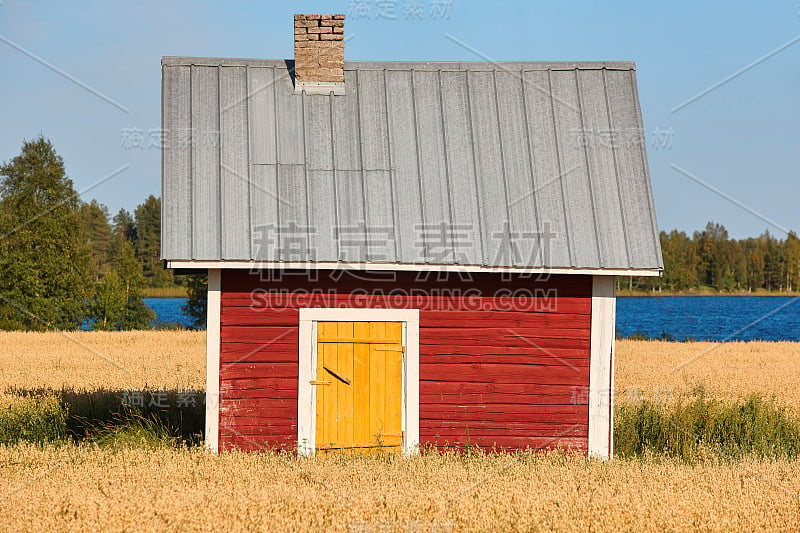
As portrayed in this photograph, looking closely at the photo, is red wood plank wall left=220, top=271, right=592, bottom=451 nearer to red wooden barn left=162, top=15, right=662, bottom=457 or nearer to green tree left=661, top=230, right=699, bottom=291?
red wooden barn left=162, top=15, right=662, bottom=457

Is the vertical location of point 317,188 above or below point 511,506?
above

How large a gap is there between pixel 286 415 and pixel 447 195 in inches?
152

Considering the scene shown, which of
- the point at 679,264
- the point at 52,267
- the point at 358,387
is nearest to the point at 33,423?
the point at 358,387

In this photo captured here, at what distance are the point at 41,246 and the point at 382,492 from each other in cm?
4030

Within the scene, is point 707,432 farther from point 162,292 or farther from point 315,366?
point 162,292

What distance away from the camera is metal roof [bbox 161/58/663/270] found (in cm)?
1046

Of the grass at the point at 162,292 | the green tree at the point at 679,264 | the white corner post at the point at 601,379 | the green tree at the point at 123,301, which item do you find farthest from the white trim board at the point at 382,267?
the green tree at the point at 679,264

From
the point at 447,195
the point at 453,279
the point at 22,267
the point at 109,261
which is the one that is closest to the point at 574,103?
the point at 447,195

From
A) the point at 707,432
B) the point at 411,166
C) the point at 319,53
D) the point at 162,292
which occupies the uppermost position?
the point at 319,53

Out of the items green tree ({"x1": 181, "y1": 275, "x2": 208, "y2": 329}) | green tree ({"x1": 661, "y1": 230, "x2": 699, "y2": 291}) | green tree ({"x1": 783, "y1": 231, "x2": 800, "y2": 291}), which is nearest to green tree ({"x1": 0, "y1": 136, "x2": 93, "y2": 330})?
green tree ({"x1": 181, "y1": 275, "x2": 208, "y2": 329})

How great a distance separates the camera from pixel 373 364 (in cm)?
1041

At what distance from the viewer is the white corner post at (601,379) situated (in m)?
10.6

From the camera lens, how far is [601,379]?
1061cm

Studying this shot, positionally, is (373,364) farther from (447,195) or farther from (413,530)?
(413,530)
